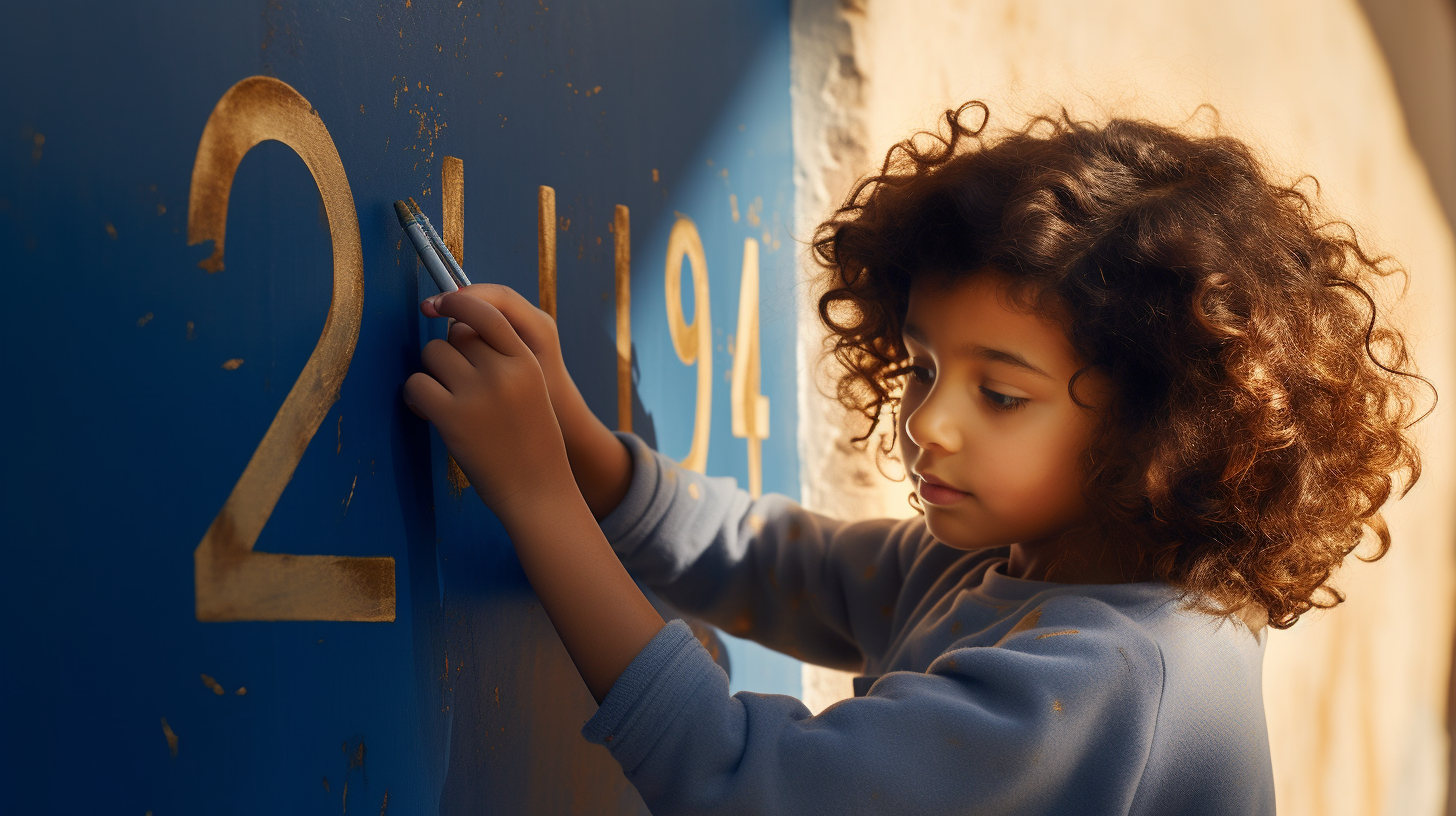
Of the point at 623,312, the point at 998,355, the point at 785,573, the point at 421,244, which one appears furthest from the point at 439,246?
the point at 785,573

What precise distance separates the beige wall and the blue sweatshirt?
547 millimetres

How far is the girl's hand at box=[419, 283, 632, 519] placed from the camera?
2.17 ft

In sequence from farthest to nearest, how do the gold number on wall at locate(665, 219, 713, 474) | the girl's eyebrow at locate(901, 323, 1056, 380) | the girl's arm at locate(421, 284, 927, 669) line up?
the gold number on wall at locate(665, 219, 713, 474)
the girl's arm at locate(421, 284, 927, 669)
the girl's eyebrow at locate(901, 323, 1056, 380)

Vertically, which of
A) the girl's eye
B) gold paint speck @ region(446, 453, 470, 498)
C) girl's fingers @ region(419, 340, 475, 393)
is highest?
girl's fingers @ region(419, 340, 475, 393)

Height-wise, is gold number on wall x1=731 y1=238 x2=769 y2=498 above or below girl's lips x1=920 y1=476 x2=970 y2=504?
above

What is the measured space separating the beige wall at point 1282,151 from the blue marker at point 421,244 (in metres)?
0.72

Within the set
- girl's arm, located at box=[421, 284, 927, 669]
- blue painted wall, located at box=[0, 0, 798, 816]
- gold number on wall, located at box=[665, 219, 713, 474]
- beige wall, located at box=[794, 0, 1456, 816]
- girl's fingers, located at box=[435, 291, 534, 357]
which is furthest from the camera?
beige wall, located at box=[794, 0, 1456, 816]

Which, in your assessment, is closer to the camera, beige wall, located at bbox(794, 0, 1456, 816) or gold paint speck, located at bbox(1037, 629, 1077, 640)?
gold paint speck, located at bbox(1037, 629, 1077, 640)

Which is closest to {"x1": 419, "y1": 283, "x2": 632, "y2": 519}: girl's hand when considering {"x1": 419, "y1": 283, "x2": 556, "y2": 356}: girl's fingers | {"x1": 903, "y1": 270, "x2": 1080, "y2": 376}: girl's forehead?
{"x1": 419, "y1": 283, "x2": 556, "y2": 356}: girl's fingers

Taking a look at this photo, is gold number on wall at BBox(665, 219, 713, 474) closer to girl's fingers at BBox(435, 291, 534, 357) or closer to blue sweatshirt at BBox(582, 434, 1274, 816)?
blue sweatshirt at BBox(582, 434, 1274, 816)

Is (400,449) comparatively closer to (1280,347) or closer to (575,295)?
(575,295)

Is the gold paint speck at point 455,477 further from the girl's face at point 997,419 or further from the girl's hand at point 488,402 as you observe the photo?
the girl's face at point 997,419

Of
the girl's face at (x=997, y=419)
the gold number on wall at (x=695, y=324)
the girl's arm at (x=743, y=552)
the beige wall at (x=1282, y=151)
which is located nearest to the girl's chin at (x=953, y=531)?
the girl's face at (x=997, y=419)

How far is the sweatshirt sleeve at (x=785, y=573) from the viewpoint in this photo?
37.3 inches
